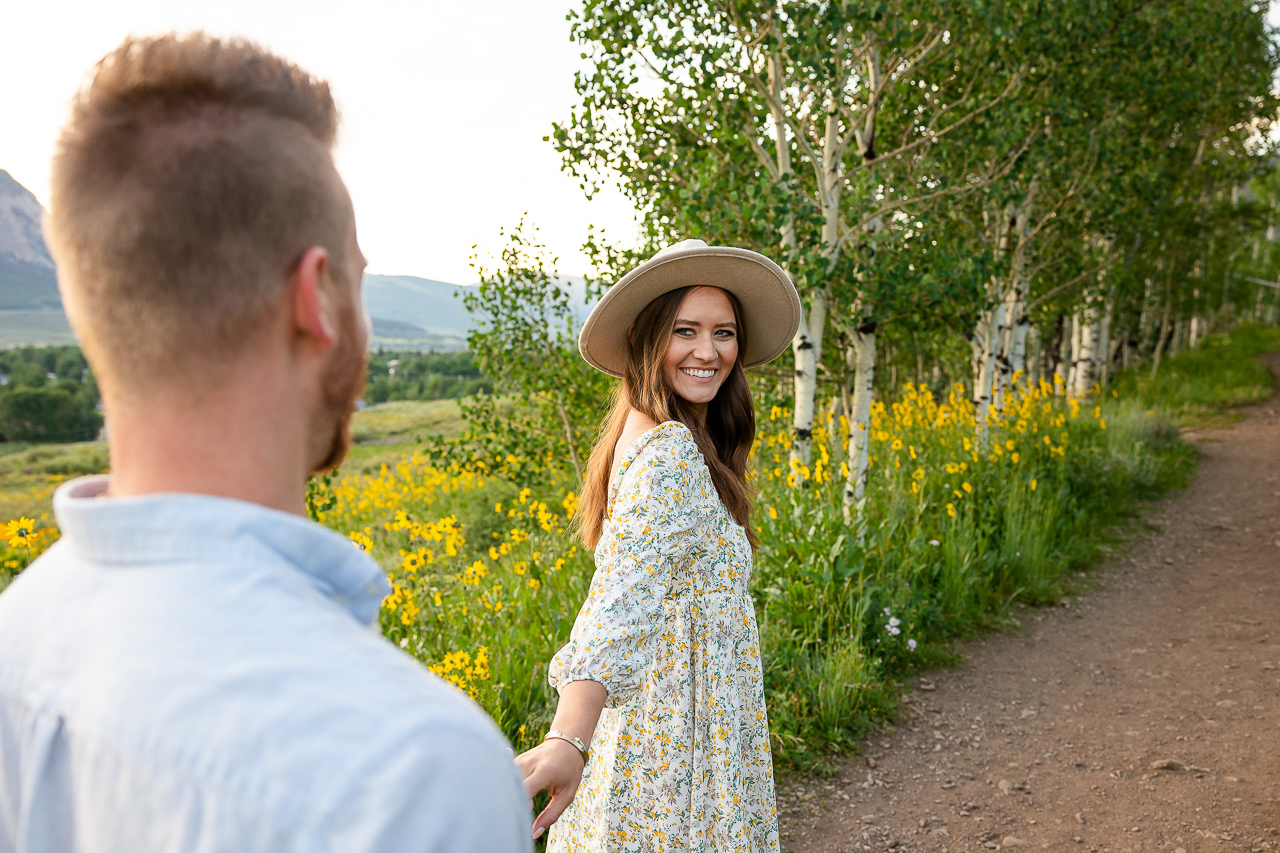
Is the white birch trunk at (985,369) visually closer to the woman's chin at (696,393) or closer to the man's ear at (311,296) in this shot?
the woman's chin at (696,393)

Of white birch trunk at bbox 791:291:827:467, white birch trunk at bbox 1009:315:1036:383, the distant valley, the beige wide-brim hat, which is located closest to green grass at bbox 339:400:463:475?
white birch trunk at bbox 1009:315:1036:383

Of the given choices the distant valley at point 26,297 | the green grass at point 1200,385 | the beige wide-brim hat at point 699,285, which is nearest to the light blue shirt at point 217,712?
the beige wide-brim hat at point 699,285

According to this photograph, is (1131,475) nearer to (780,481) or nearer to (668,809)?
(780,481)

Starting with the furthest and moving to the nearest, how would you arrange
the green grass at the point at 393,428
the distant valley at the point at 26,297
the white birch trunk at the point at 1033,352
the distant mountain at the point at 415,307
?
the distant mountain at the point at 415,307 < the distant valley at the point at 26,297 < the white birch trunk at the point at 1033,352 < the green grass at the point at 393,428

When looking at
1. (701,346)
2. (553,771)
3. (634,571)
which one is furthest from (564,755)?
(701,346)

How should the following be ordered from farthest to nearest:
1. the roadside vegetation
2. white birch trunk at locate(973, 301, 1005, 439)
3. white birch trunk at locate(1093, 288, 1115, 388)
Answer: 1. white birch trunk at locate(1093, 288, 1115, 388)
2. white birch trunk at locate(973, 301, 1005, 439)
3. the roadside vegetation

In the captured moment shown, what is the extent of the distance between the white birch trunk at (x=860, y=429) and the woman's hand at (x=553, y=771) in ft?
13.6

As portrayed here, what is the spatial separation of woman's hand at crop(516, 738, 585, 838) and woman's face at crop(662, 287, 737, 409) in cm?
106

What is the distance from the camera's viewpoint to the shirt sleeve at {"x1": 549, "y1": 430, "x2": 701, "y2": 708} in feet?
5.77

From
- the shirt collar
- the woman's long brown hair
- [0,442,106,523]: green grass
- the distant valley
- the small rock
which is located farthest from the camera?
the distant valley

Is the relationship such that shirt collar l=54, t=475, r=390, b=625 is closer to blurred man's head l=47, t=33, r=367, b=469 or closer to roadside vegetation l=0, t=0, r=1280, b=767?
blurred man's head l=47, t=33, r=367, b=469

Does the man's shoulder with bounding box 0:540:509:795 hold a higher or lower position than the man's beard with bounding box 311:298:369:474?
lower

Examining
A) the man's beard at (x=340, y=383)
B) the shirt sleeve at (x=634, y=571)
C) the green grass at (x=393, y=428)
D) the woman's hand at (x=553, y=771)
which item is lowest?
the green grass at (x=393, y=428)

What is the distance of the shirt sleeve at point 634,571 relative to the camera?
1.76 metres
